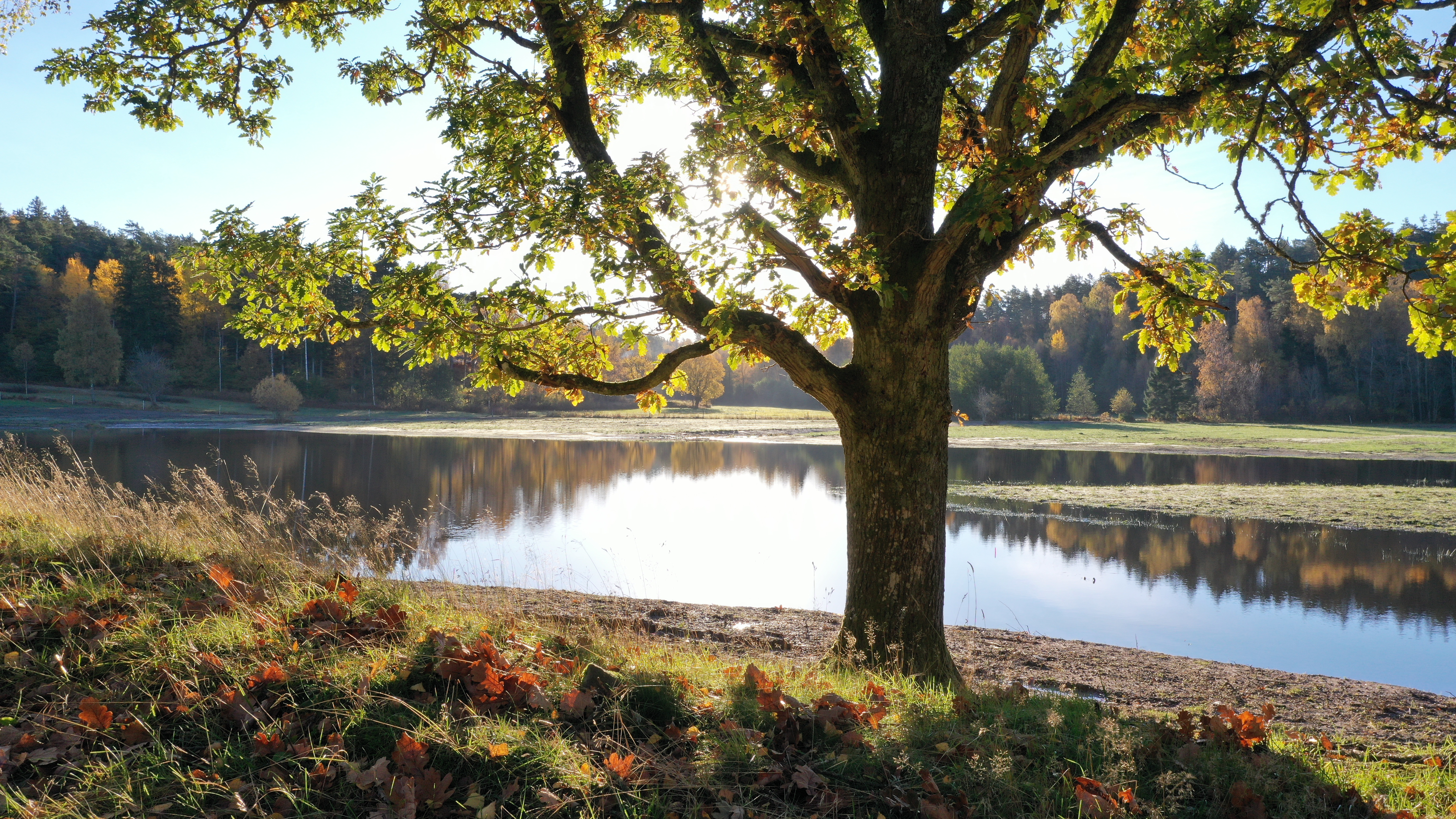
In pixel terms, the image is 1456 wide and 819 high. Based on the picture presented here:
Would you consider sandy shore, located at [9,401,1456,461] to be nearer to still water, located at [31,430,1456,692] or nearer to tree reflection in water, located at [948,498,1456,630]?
still water, located at [31,430,1456,692]

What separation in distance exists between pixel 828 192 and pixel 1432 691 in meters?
7.91

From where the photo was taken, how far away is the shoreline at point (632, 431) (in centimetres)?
3722

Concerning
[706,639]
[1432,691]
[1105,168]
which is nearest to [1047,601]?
[1432,691]

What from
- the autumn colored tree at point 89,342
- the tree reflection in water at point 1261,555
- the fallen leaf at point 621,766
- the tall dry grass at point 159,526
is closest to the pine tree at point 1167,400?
the tree reflection in water at point 1261,555

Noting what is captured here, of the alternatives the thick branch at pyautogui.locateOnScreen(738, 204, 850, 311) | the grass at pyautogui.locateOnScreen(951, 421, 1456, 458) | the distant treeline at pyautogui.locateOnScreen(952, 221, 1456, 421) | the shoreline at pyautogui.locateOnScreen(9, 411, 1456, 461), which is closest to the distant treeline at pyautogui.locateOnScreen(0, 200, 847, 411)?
the shoreline at pyautogui.locateOnScreen(9, 411, 1456, 461)

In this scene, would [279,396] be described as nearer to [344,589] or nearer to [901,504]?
[344,589]

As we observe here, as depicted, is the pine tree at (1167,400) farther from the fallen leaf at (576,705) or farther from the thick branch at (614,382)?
the fallen leaf at (576,705)

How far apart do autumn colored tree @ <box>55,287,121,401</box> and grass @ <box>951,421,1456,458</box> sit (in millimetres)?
55559

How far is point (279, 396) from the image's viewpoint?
49562 mm

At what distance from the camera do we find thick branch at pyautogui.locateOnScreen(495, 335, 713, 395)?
554 cm

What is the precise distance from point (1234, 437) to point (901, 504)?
4912 centimetres

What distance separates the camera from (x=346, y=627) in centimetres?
397

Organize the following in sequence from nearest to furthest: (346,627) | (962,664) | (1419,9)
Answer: (346,627)
(1419,9)
(962,664)

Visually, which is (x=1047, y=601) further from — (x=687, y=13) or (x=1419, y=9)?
(x=687, y=13)
